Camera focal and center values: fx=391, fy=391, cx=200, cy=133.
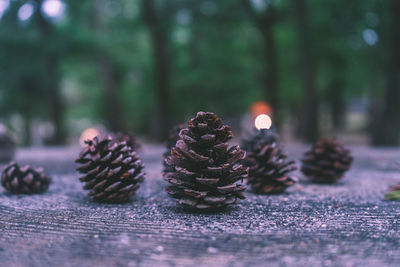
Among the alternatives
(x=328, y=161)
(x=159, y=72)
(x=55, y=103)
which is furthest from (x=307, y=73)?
(x=55, y=103)

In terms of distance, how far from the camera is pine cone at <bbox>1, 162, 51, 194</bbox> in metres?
4.14

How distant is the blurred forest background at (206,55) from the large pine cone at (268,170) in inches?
348

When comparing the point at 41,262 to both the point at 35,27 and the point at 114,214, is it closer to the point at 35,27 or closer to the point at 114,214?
the point at 114,214

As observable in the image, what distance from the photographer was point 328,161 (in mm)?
4957

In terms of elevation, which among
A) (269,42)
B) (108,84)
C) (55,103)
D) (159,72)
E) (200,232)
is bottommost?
(200,232)

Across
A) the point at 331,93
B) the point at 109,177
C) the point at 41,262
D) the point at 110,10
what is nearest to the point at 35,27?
the point at 110,10

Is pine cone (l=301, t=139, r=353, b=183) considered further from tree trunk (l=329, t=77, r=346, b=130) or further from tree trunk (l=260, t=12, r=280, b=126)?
tree trunk (l=329, t=77, r=346, b=130)

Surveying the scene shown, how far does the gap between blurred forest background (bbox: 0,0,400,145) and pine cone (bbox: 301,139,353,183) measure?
25.4ft

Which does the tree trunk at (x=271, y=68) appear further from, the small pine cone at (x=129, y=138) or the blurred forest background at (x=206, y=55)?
the small pine cone at (x=129, y=138)

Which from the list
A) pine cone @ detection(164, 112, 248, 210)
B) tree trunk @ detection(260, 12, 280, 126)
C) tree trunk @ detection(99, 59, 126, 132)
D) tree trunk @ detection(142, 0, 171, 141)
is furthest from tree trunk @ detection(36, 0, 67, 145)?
pine cone @ detection(164, 112, 248, 210)

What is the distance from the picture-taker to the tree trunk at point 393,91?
1132 cm

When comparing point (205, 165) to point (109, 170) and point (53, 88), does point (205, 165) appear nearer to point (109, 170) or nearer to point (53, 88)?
point (109, 170)

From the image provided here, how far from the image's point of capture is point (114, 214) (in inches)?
124

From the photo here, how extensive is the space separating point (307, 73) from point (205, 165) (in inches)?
431
